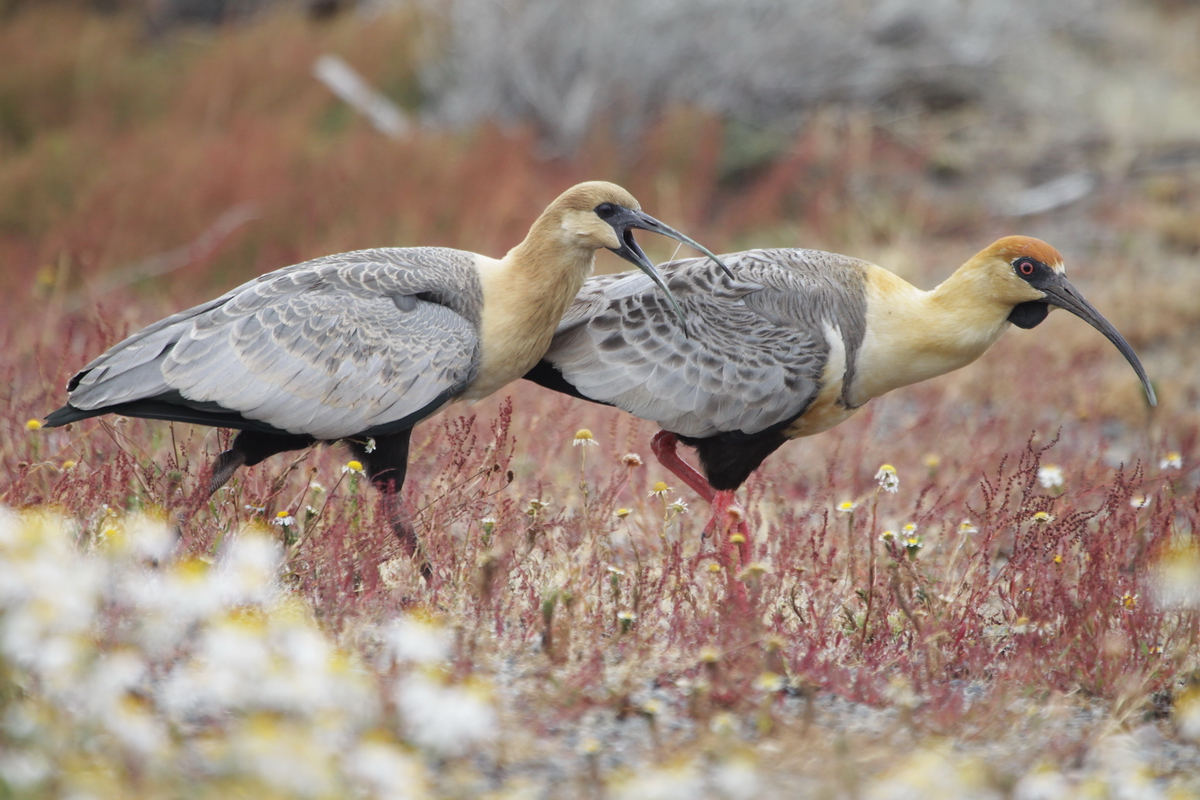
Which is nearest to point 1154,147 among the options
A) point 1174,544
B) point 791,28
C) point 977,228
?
point 977,228

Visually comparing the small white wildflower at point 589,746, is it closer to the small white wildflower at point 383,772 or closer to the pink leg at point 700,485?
the small white wildflower at point 383,772

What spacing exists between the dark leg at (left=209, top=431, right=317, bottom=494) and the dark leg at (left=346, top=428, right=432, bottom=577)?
230 millimetres

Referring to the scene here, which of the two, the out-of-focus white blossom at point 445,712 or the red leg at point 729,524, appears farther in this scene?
the red leg at point 729,524

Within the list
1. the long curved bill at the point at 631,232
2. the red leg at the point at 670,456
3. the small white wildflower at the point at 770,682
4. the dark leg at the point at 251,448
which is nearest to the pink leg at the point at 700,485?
the red leg at the point at 670,456

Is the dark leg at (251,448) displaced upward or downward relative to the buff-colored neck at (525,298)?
downward

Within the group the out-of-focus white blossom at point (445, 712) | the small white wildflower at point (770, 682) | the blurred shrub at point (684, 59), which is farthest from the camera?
the blurred shrub at point (684, 59)

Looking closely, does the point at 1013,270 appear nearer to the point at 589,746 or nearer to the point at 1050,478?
the point at 1050,478

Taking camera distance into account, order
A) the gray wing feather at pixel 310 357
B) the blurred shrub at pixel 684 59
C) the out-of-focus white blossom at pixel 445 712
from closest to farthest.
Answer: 1. the out-of-focus white blossom at pixel 445 712
2. the gray wing feather at pixel 310 357
3. the blurred shrub at pixel 684 59

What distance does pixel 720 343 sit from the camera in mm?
4871

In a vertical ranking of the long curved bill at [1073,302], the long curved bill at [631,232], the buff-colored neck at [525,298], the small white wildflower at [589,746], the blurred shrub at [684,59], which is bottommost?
the small white wildflower at [589,746]

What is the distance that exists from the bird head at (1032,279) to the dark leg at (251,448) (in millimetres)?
2699

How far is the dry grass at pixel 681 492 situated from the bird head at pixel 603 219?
734 millimetres

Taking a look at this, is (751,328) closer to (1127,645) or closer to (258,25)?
(1127,645)

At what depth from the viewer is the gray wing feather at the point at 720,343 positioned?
472cm
